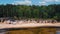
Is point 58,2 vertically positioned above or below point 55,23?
above

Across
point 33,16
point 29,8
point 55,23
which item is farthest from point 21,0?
point 55,23

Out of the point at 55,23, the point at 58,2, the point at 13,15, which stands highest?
the point at 58,2

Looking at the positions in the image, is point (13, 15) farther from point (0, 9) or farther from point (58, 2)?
point (58, 2)

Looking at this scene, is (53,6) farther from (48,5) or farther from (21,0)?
(21,0)

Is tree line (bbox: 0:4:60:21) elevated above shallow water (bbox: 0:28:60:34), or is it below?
above

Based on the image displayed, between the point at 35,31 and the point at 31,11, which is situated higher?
the point at 31,11

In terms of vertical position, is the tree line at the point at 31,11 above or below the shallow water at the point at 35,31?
above

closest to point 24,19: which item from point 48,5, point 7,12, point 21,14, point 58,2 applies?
point 21,14
